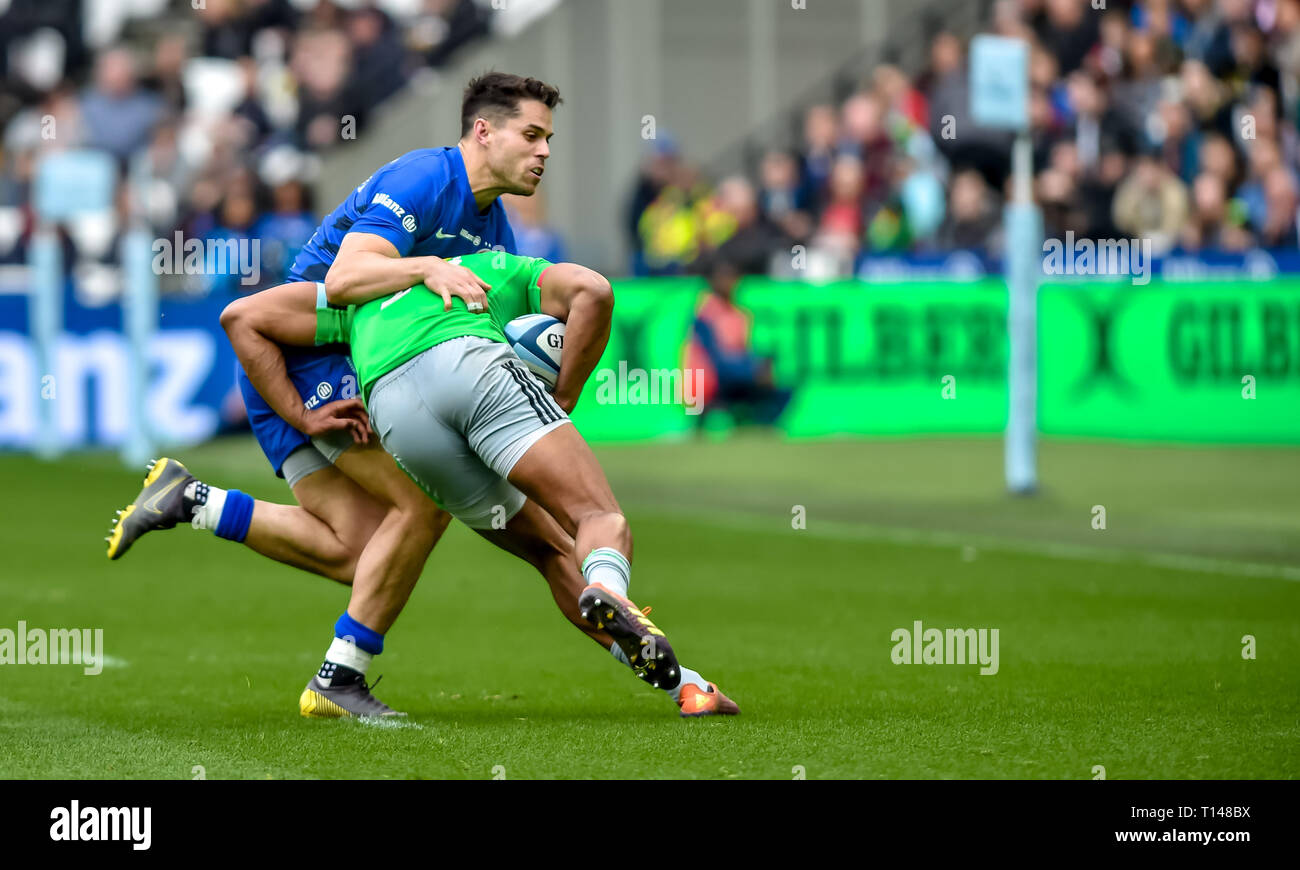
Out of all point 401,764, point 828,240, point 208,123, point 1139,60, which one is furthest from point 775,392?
point 401,764

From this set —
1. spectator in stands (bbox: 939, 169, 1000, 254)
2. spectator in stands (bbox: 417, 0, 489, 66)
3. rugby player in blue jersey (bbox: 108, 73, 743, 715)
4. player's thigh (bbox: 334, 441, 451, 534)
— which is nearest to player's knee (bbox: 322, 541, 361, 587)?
rugby player in blue jersey (bbox: 108, 73, 743, 715)

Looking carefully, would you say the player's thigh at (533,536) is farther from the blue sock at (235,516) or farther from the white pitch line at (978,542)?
the white pitch line at (978,542)

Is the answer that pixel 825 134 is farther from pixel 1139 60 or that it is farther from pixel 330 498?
pixel 330 498

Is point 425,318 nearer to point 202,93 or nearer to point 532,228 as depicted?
point 532,228

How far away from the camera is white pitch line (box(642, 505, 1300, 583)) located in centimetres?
1136

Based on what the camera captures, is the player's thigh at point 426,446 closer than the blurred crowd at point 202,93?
Yes

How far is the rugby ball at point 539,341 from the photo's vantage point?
669cm

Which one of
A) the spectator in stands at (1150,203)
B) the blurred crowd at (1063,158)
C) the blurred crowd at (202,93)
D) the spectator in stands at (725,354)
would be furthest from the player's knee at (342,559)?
the spectator in stands at (1150,203)

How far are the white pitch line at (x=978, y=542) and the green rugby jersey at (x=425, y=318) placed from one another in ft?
18.5

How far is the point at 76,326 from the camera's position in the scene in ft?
67.7

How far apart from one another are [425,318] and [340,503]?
1.07 m

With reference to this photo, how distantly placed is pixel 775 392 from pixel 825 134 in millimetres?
4659

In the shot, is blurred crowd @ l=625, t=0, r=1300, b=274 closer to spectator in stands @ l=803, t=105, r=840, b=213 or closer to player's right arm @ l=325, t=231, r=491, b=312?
spectator in stands @ l=803, t=105, r=840, b=213

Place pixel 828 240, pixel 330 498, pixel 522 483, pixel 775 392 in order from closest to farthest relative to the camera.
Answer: pixel 522 483 → pixel 330 498 → pixel 775 392 → pixel 828 240
